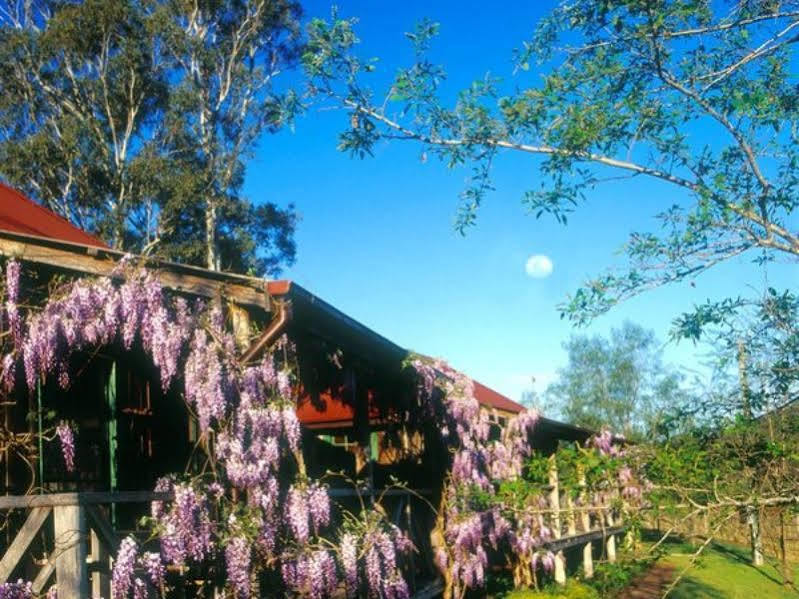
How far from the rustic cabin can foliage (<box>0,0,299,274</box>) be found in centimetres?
1315

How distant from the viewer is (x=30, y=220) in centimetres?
1001

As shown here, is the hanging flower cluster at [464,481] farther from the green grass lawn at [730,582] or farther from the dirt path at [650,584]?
the green grass lawn at [730,582]

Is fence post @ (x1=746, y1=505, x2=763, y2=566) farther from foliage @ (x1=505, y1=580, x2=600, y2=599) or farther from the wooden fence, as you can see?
foliage @ (x1=505, y1=580, x2=600, y2=599)

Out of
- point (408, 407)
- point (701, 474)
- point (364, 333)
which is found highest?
point (364, 333)

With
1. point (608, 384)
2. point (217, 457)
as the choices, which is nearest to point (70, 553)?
point (217, 457)

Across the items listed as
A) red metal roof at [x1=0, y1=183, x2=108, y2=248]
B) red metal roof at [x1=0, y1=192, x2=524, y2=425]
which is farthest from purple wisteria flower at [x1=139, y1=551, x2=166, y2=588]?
red metal roof at [x1=0, y1=183, x2=108, y2=248]

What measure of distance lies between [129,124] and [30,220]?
15.9 meters

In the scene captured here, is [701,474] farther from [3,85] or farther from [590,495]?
[3,85]

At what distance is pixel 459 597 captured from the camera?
11758 mm

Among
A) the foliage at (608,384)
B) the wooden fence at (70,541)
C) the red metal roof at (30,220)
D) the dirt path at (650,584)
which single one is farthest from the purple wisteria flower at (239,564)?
the foliage at (608,384)

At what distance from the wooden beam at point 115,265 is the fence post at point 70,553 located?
7.12 ft

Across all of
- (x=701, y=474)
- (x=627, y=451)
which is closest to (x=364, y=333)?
(x=627, y=451)

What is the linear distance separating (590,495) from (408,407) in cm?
377

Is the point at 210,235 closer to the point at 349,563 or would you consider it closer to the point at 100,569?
the point at 349,563
